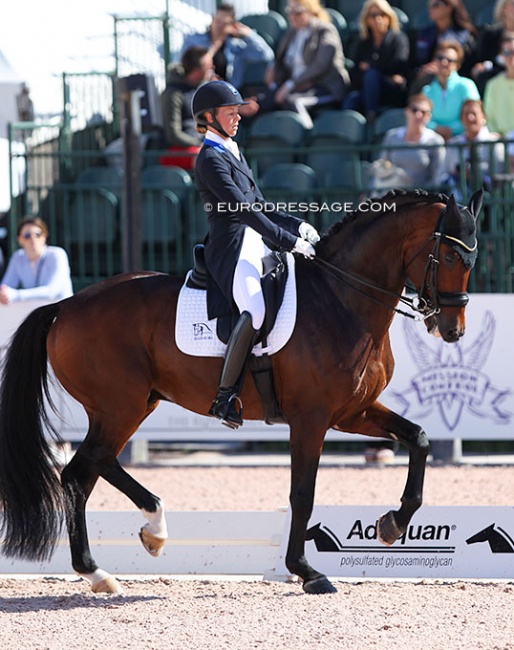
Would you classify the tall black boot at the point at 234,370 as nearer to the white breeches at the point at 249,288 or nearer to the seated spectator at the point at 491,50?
the white breeches at the point at 249,288

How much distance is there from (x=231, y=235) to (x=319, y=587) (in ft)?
5.77

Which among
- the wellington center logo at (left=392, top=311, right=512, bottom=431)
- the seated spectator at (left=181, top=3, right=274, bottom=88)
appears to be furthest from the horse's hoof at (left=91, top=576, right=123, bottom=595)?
the seated spectator at (left=181, top=3, right=274, bottom=88)

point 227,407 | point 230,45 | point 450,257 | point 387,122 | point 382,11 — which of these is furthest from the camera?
point 230,45

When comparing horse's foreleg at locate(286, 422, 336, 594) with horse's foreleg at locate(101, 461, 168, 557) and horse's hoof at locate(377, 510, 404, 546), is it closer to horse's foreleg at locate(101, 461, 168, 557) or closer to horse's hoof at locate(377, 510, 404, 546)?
horse's hoof at locate(377, 510, 404, 546)

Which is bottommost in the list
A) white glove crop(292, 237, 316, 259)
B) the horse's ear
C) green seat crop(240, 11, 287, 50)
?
white glove crop(292, 237, 316, 259)

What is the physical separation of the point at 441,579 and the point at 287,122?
7098 millimetres

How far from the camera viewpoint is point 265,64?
1355 cm

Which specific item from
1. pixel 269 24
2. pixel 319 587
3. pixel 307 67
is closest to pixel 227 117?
pixel 319 587

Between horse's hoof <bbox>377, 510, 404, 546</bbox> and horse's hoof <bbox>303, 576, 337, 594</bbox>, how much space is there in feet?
1.33

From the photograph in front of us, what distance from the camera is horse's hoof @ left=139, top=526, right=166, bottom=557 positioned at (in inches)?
235

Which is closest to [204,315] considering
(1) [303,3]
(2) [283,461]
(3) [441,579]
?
(3) [441,579]

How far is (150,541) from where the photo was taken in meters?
5.97

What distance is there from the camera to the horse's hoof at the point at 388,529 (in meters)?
5.82

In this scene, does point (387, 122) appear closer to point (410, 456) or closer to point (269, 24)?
point (269, 24)
